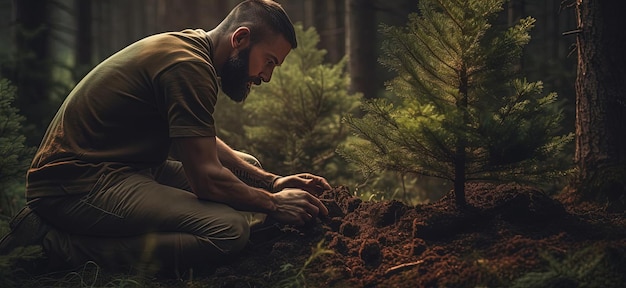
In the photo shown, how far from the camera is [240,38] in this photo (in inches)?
176

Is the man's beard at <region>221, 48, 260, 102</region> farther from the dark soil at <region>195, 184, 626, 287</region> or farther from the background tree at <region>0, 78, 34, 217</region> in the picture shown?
the background tree at <region>0, 78, 34, 217</region>

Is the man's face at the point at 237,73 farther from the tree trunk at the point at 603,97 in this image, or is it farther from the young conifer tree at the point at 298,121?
the young conifer tree at the point at 298,121

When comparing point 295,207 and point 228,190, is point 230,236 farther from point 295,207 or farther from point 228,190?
point 295,207

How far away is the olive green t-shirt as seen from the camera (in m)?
4.11

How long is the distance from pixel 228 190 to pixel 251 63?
3.19 feet

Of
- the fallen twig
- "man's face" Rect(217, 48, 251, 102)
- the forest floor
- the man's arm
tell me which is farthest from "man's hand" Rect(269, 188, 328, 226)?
"man's face" Rect(217, 48, 251, 102)

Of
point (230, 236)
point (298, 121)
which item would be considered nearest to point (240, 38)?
point (230, 236)

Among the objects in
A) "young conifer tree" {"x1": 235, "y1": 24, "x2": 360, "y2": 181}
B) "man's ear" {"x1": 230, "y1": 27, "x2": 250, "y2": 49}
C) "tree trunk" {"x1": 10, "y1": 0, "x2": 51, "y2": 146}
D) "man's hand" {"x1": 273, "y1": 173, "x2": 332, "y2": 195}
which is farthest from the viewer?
"tree trunk" {"x1": 10, "y1": 0, "x2": 51, "y2": 146}

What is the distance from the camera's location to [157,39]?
14.2 feet

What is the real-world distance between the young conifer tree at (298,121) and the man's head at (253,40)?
122 inches

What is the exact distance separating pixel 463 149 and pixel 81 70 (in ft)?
29.1

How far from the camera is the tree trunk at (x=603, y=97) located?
4.77 metres

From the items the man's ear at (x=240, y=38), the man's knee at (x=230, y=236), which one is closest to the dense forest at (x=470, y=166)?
the man's knee at (x=230, y=236)

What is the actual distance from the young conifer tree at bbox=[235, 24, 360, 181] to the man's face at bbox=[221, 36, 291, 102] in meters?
3.06
